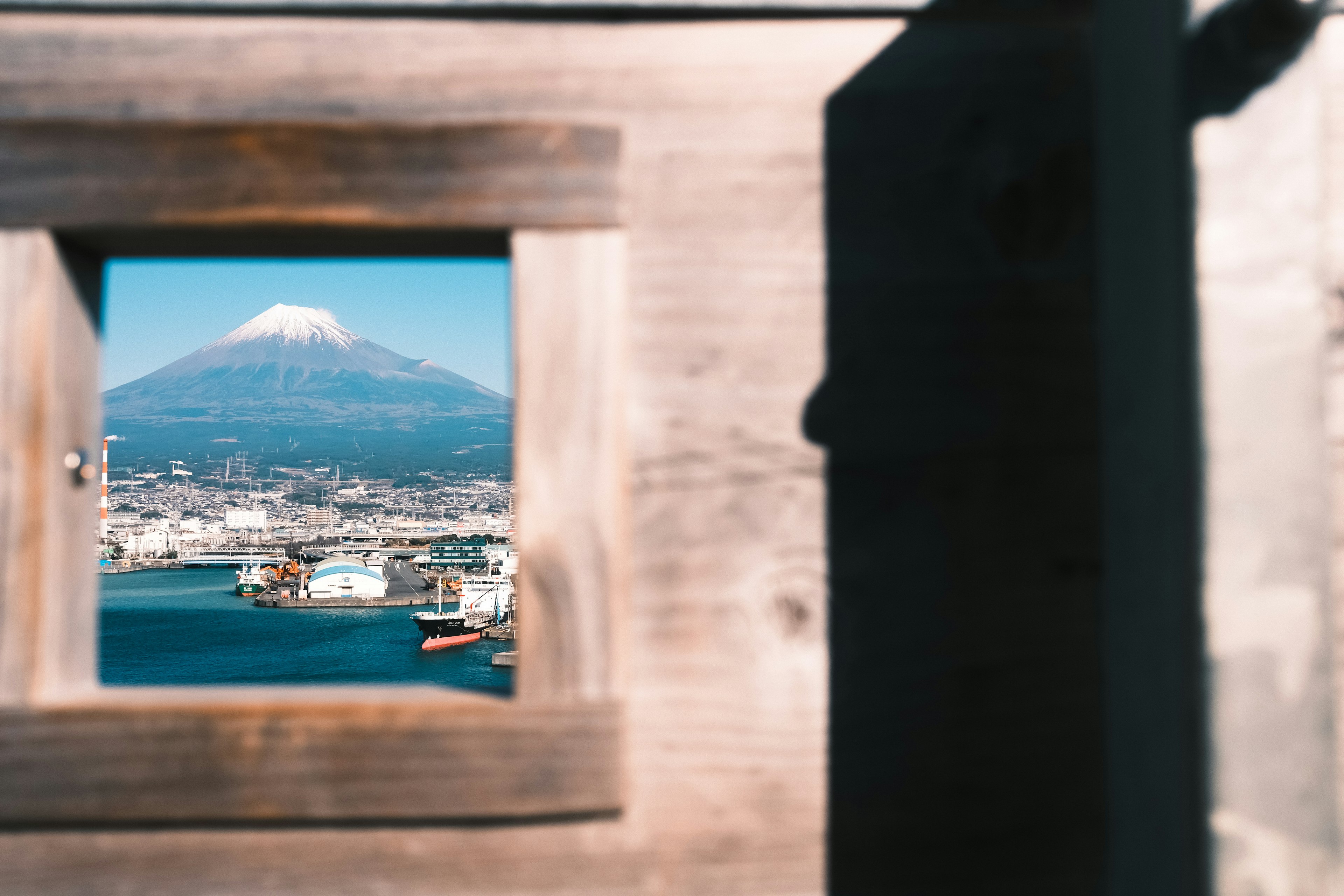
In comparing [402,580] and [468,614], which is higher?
[402,580]

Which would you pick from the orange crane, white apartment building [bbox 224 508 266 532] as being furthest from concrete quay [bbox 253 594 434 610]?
white apartment building [bbox 224 508 266 532]

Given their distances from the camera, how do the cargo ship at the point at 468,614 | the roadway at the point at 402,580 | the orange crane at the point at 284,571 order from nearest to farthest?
the cargo ship at the point at 468,614
the roadway at the point at 402,580
the orange crane at the point at 284,571

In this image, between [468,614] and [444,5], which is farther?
[468,614]

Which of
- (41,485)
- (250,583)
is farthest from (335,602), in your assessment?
(41,485)

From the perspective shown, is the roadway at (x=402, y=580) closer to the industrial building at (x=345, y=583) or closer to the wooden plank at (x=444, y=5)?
the industrial building at (x=345, y=583)

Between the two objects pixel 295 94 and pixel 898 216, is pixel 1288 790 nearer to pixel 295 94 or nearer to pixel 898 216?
pixel 898 216

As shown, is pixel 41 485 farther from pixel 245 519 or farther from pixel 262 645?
pixel 245 519

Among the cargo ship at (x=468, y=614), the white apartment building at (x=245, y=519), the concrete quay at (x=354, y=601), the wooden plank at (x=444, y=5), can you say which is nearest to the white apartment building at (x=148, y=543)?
the white apartment building at (x=245, y=519)
